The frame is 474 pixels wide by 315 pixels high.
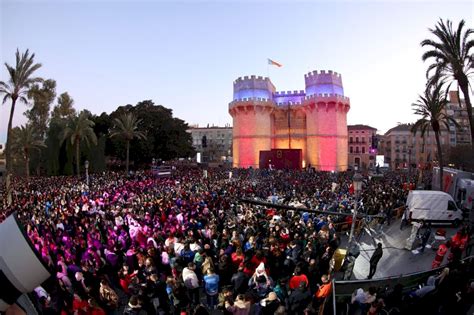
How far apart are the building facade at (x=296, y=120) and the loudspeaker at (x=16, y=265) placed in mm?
51918

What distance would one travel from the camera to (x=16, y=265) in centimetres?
258

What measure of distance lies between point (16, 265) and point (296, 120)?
56.4 metres

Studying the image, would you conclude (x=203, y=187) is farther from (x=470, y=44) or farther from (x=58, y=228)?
(x=470, y=44)

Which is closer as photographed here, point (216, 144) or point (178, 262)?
point (178, 262)

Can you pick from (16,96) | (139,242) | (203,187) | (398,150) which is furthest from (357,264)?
(398,150)

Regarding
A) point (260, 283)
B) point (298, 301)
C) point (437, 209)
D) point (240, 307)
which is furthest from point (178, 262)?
point (437, 209)

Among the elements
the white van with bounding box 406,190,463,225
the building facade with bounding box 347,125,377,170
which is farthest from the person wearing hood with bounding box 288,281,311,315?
the building facade with bounding box 347,125,377,170

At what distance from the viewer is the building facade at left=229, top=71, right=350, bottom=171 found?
52.6 meters

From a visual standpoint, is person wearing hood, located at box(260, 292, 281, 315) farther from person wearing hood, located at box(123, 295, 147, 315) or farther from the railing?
person wearing hood, located at box(123, 295, 147, 315)

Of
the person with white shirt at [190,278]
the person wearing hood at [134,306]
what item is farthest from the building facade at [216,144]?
the person wearing hood at [134,306]

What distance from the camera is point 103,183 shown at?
2797 centimetres

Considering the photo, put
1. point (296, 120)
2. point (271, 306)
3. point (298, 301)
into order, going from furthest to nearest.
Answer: point (296, 120) → point (298, 301) → point (271, 306)

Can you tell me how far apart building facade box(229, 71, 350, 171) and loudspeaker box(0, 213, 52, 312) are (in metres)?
51.9

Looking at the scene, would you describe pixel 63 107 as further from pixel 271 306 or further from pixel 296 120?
pixel 271 306
